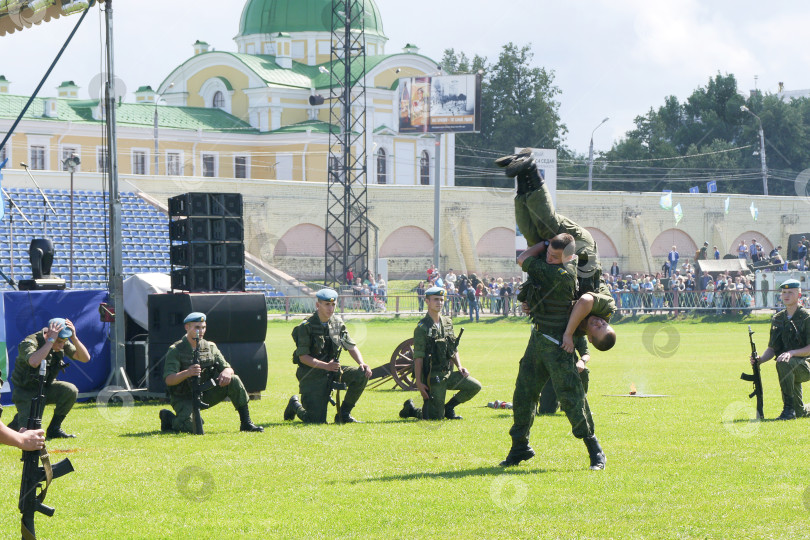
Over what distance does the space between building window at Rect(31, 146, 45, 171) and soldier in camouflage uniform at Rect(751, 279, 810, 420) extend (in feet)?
188

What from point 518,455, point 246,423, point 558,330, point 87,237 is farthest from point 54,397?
point 87,237

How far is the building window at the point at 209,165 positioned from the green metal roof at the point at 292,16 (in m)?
12.0

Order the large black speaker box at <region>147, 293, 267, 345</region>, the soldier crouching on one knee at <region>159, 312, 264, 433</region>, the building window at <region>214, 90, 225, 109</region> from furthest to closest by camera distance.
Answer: the building window at <region>214, 90, 225, 109</region> < the large black speaker box at <region>147, 293, 267, 345</region> < the soldier crouching on one knee at <region>159, 312, 264, 433</region>

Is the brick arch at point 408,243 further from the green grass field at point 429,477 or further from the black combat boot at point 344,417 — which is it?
the black combat boot at point 344,417

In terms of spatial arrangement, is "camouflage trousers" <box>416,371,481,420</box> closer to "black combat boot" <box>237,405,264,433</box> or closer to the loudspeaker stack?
"black combat boot" <box>237,405,264,433</box>

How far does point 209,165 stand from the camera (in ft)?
236

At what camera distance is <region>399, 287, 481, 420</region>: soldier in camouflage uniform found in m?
13.5

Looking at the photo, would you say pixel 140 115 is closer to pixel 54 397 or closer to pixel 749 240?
pixel 749 240

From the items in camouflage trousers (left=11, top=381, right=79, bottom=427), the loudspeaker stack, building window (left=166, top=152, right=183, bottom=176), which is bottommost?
camouflage trousers (left=11, top=381, right=79, bottom=427)

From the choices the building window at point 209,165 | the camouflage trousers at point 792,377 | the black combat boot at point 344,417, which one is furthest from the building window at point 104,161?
the camouflage trousers at point 792,377

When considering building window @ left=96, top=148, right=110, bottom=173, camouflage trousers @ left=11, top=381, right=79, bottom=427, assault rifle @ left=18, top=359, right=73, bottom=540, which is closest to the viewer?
assault rifle @ left=18, top=359, right=73, bottom=540

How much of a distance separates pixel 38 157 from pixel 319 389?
55.5 meters

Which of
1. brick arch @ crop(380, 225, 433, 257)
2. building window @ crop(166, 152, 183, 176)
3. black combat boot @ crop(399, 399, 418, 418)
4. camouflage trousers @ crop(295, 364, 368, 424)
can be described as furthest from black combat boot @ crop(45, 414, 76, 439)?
building window @ crop(166, 152, 183, 176)

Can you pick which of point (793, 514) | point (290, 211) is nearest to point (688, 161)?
point (290, 211)
